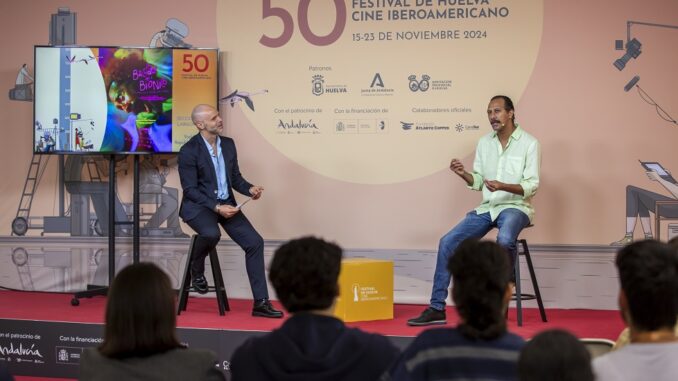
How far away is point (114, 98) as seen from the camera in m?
5.90

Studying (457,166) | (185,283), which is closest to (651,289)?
(457,166)

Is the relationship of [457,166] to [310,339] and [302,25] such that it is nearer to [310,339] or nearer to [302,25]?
[302,25]

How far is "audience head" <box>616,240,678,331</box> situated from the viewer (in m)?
1.93

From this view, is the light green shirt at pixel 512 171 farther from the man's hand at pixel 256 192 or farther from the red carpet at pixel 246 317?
the man's hand at pixel 256 192

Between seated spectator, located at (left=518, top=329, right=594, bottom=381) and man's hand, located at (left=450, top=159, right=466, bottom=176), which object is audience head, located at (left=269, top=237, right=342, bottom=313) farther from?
man's hand, located at (left=450, top=159, right=466, bottom=176)

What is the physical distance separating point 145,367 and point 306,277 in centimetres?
45

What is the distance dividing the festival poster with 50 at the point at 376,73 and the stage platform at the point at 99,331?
1280 millimetres

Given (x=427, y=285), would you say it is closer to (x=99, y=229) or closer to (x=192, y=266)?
(x=192, y=266)

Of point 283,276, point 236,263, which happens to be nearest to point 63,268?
point 236,263

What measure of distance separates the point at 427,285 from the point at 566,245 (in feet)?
3.24

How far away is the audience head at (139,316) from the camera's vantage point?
79.0 inches

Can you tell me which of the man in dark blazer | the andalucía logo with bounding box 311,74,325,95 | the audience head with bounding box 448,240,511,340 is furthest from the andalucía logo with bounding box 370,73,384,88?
the audience head with bounding box 448,240,511,340

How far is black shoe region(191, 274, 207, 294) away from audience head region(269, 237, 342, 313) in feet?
10.8

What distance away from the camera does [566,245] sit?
5625 mm
